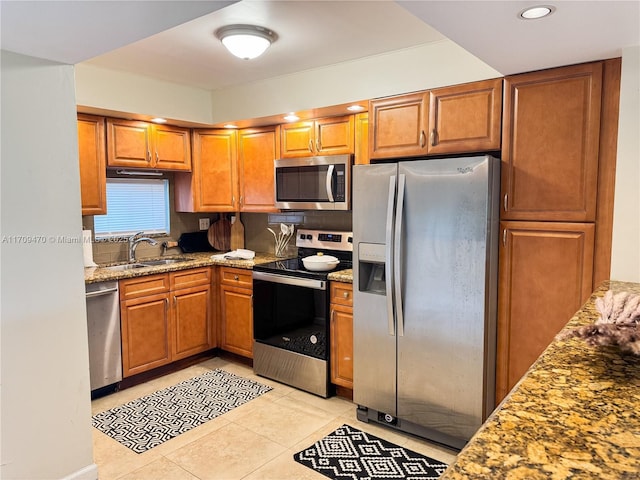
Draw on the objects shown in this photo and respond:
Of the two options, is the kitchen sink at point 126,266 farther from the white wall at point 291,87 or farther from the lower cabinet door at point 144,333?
the white wall at point 291,87

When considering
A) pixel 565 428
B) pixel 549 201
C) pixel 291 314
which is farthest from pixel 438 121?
pixel 565 428

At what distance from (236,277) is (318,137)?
1.36m

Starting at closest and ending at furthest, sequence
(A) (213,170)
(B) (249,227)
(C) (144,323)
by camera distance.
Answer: (C) (144,323) < (A) (213,170) < (B) (249,227)

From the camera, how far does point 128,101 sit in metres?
3.38

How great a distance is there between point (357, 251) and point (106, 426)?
197 centimetres

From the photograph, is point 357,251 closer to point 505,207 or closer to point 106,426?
point 505,207

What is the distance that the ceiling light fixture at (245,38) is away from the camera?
7.96 feet

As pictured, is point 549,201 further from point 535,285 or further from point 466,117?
point 466,117

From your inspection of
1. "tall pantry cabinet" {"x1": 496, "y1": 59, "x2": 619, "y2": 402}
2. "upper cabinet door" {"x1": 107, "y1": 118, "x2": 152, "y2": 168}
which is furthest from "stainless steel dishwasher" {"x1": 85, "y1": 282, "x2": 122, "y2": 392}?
"tall pantry cabinet" {"x1": 496, "y1": 59, "x2": 619, "y2": 402}

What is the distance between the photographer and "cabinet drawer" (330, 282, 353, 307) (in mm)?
3084

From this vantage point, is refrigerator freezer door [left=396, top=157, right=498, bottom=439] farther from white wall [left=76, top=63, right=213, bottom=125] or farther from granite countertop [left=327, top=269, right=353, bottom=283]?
white wall [left=76, top=63, right=213, bottom=125]

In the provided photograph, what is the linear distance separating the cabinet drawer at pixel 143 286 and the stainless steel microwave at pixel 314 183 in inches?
44.2

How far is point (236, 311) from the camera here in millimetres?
3887

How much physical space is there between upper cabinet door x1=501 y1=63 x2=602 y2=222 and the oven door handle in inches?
52.4
